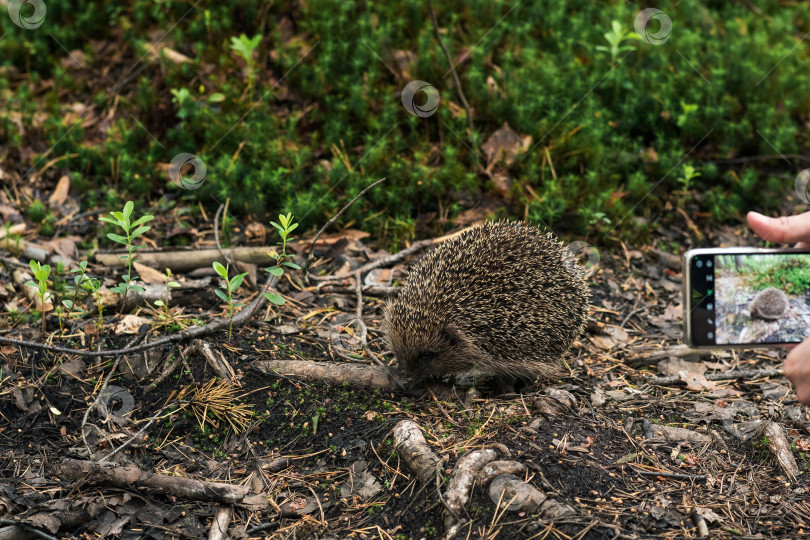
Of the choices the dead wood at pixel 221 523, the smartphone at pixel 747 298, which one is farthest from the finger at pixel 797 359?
the dead wood at pixel 221 523

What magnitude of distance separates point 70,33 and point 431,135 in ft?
14.6

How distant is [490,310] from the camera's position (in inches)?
201

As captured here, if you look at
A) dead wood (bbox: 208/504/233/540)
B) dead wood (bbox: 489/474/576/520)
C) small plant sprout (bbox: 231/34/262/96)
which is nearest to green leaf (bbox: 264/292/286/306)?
dead wood (bbox: 208/504/233/540)

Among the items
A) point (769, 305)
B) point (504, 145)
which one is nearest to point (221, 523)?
point (769, 305)

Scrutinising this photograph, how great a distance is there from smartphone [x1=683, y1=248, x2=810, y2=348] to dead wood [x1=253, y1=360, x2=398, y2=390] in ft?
6.43

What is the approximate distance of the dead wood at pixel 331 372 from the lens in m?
4.71

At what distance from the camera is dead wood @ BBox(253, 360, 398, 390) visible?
185 inches

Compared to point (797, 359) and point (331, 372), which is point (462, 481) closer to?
point (331, 372)

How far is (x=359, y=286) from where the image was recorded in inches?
229

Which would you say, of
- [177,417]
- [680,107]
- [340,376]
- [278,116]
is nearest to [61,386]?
[177,417]

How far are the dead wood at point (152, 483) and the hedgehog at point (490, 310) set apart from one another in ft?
4.98

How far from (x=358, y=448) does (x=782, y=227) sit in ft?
8.56

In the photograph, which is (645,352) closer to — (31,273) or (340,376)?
(340,376)

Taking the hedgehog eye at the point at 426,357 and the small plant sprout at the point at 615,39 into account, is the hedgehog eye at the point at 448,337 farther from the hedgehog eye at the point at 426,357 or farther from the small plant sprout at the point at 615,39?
the small plant sprout at the point at 615,39
